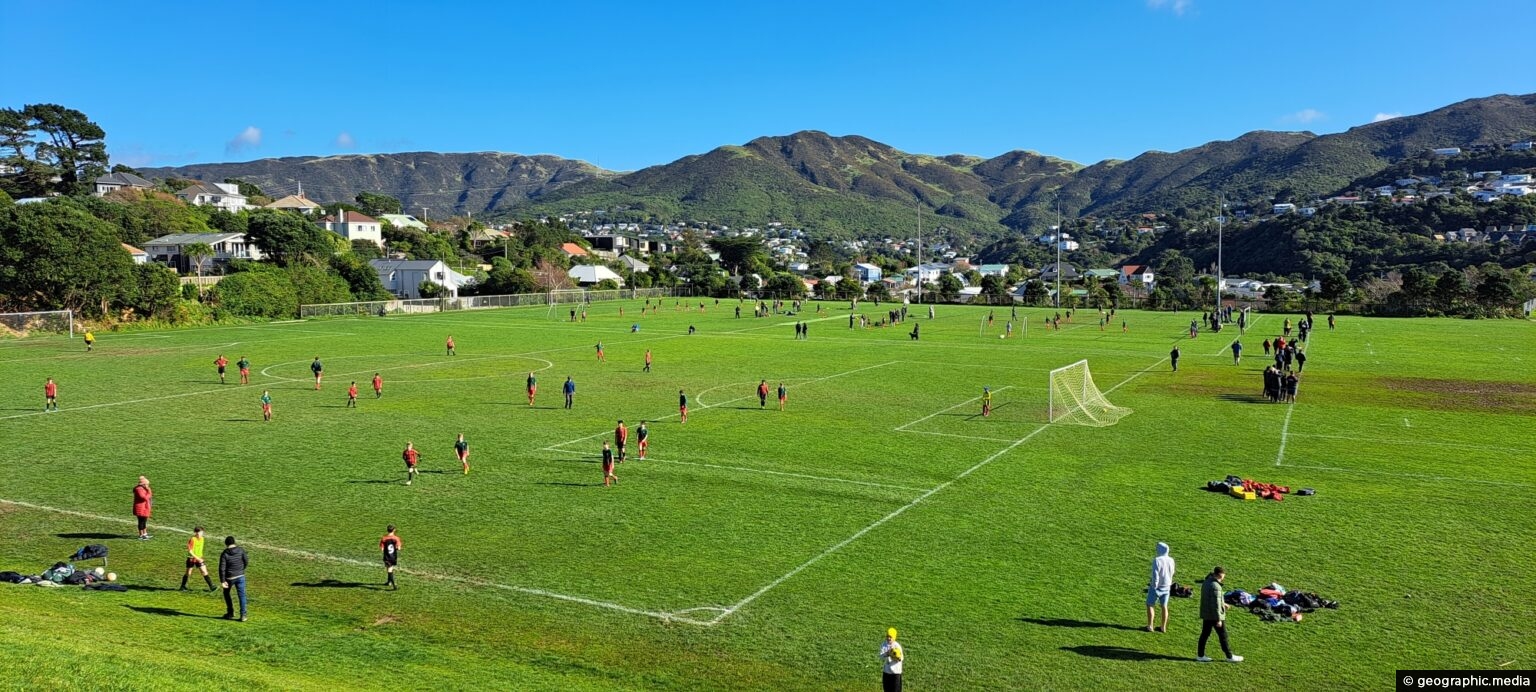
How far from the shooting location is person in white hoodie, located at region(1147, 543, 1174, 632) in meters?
14.2

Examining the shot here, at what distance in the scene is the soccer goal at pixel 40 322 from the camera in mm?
66375

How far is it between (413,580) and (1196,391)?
115 feet

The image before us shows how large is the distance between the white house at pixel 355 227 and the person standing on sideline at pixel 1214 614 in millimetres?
154154

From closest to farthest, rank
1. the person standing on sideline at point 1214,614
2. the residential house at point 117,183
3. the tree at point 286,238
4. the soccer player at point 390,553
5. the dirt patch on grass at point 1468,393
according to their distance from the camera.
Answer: the person standing on sideline at point 1214,614, the soccer player at point 390,553, the dirt patch on grass at point 1468,393, the tree at point 286,238, the residential house at point 117,183

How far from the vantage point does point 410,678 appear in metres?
12.7

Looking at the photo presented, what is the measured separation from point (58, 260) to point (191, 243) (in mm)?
44511

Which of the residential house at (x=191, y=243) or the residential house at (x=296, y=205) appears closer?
the residential house at (x=191, y=243)

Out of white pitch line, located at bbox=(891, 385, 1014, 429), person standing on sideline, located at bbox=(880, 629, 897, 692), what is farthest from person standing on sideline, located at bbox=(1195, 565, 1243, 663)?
white pitch line, located at bbox=(891, 385, 1014, 429)

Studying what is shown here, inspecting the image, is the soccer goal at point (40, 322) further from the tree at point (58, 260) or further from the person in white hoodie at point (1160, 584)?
the person in white hoodie at point (1160, 584)

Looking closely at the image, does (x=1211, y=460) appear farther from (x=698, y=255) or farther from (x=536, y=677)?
(x=698, y=255)

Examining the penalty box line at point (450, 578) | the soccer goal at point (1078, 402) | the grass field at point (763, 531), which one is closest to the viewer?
the grass field at point (763, 531)

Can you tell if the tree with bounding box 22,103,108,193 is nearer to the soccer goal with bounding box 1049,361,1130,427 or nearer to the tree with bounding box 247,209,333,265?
the tree with bounding box 247,209,333,265

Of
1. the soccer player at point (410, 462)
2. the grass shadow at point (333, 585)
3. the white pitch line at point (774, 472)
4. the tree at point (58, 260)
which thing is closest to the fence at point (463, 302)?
the tree at point (58, 260)

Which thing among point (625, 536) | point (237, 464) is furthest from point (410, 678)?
point (237, 464)
